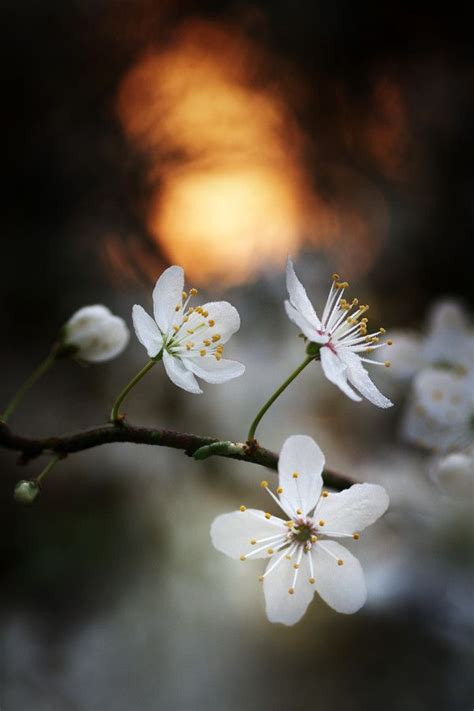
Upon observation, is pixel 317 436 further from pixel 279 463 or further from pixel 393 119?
pixel 279 463

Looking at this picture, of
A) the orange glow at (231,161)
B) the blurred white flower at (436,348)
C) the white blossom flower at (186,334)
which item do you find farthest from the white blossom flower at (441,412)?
the orange glow at (231,161)

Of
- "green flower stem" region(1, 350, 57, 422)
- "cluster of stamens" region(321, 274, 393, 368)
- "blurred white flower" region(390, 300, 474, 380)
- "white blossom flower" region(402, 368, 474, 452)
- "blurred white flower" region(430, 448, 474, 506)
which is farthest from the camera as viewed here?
"blurred white flower" region(390, 300, 474, 380)

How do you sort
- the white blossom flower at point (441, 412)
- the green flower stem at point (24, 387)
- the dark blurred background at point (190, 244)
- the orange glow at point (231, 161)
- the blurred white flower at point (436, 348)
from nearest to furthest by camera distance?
the green flower stem at point (24, 387) → the white blossom flower at point (441, 412) → the blurred white flower at point (436, 348) → the dark blurred background at point (190, 244) → the orange glow at point (231, 161)

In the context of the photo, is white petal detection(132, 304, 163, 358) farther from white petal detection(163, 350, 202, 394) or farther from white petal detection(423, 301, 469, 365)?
white petal detection(423, 301, 469, 365)

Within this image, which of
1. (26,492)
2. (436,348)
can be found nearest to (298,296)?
(26,492)

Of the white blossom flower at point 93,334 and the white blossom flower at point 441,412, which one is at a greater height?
the white blossom flower at point 441,412

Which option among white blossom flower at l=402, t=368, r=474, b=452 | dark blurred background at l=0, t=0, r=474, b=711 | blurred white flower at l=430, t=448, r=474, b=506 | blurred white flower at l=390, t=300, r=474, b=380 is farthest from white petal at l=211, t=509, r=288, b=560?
dark blurred background at l=0, t=0, r=474, b=711

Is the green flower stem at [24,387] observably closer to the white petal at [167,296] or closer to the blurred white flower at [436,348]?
the white petal at [167,296]

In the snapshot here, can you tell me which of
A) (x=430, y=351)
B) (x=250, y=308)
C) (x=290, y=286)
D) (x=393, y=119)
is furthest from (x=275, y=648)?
(x=393, y=119)
